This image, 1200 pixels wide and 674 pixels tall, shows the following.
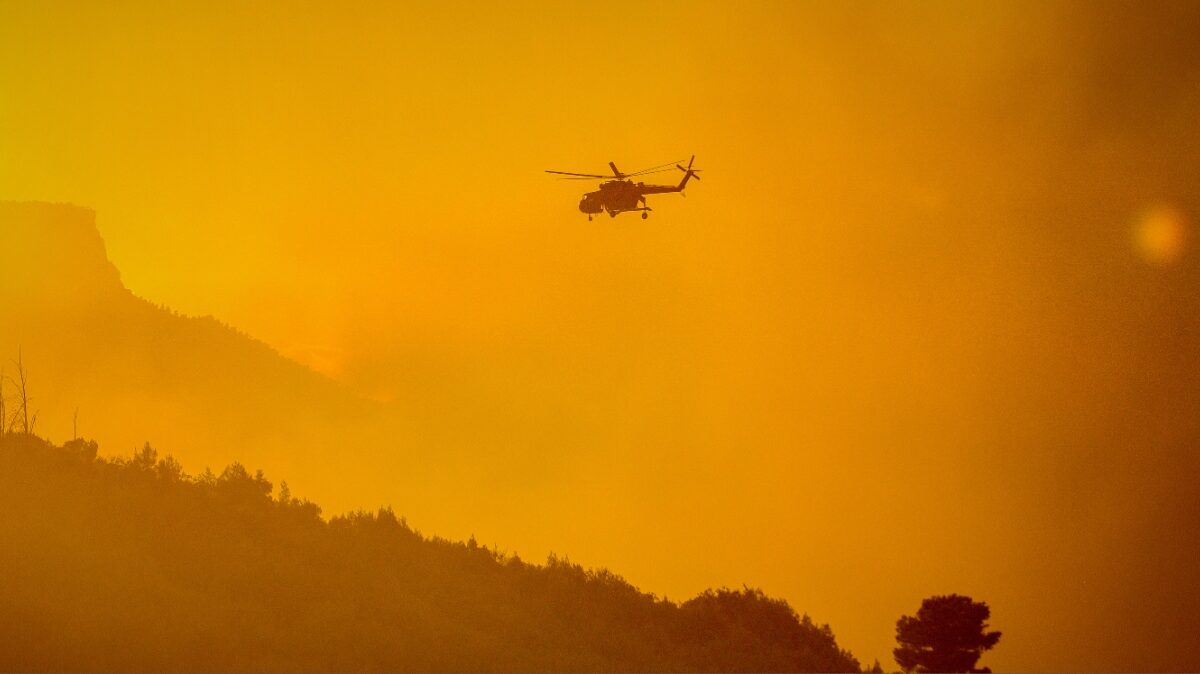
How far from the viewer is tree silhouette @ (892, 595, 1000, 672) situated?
1162 inches

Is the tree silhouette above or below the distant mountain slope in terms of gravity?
below

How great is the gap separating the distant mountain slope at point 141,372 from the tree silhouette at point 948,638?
86548 millimetres

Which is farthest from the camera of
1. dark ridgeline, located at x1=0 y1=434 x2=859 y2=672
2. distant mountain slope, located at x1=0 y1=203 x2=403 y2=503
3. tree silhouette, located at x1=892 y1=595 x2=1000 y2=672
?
distant mountain slope, located at x1=0 y1=203 x2=403 y2=503

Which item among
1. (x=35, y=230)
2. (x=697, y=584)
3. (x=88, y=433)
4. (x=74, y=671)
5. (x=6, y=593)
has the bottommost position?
(x=74, y=671)

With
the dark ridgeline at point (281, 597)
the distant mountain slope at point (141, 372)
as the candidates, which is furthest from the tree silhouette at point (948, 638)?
the distant mountain slope at point (141, 372)

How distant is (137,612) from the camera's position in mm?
26531

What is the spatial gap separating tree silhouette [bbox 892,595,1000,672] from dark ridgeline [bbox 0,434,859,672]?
2.85m

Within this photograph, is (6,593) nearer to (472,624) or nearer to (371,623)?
(371,623)

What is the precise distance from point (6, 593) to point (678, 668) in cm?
1646

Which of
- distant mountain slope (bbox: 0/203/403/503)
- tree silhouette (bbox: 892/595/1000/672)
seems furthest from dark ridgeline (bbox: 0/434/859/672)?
distant mountain slope (bbox: 0/203/403/503)

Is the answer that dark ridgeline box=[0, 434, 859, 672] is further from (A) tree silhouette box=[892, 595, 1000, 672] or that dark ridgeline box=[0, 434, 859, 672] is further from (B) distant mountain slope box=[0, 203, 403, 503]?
(B) distant mountain slope box=[0, 203, 403, 503]

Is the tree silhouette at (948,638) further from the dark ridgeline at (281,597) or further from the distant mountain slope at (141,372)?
the distant mountain slope at (141,372)

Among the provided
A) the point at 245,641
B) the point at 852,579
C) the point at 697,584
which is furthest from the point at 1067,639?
the point at 245,641

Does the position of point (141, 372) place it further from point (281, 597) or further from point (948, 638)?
point (948, 638)
